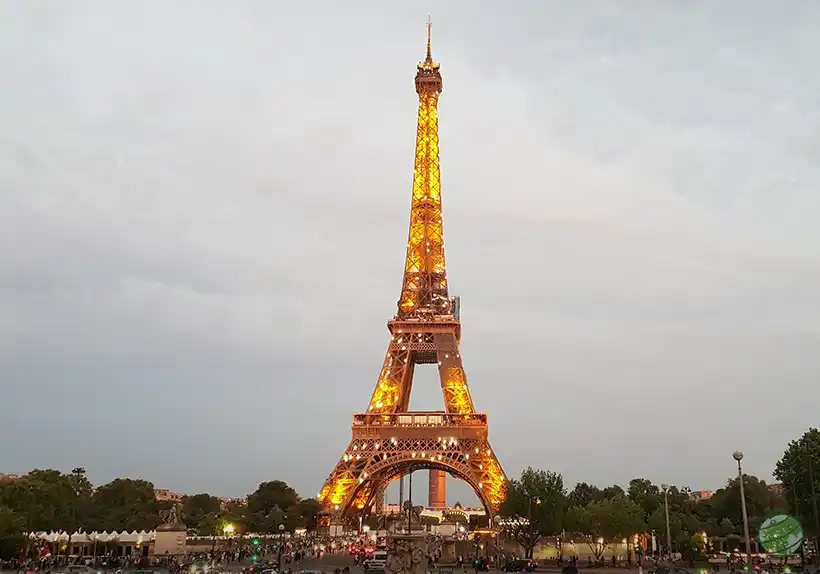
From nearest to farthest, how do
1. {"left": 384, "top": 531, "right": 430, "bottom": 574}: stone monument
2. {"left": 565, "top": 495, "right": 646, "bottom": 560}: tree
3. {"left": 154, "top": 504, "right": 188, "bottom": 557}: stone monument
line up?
1. {"left": 384, "top": 531, "right": 430, "bottom": 574}: stone monument
2. {"left": 154, "top": 504, "right": 188, "bottom": 557}: stone monument
3. {"left": 565, "top": 495, "right": 646, "bottom": 560}: tree

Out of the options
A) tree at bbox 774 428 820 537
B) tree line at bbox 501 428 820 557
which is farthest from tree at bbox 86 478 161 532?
tree at bbox 774 428 820 537

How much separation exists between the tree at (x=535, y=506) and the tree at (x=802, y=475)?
53.2 ft

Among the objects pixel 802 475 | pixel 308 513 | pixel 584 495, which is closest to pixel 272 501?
pixel 308 513

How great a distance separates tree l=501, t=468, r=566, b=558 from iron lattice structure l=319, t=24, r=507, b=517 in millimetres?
6863

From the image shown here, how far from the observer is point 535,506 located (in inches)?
2151

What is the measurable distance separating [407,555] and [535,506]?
119 ft

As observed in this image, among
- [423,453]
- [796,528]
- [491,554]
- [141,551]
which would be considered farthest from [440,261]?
[796,528]

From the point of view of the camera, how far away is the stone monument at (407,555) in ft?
68.9

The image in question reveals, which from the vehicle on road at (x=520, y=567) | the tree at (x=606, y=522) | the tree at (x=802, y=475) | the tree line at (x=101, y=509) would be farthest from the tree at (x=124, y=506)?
the tree at (x=802, y=475)

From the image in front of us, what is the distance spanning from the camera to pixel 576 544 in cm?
6706

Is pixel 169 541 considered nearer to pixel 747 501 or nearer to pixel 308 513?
pixel 308 513

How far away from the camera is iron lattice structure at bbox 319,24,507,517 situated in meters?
66.4

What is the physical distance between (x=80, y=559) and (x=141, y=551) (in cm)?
558

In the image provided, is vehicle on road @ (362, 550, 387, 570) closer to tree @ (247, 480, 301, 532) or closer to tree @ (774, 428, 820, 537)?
tree @ (774, 428, 820, 537)
